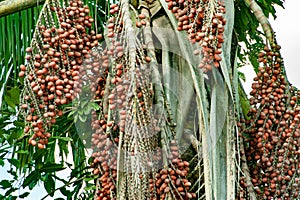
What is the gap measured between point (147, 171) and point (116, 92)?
24cm

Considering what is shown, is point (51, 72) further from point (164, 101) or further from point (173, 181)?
point (173, 181)

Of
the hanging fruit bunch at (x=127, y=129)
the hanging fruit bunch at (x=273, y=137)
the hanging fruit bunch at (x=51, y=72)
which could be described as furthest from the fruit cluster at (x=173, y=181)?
the hanging fruit bunch at (x=51, y=72)

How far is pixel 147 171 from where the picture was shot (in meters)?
1.60

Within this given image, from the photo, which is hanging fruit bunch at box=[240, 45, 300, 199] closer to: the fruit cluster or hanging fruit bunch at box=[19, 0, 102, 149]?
the fruit cluster

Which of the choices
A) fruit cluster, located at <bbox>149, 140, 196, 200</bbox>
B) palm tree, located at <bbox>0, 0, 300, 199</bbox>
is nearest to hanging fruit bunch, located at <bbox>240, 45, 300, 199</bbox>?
palm tree, located at <bbox>0, 0, 300, 199</bbox>

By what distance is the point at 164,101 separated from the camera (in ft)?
5.88

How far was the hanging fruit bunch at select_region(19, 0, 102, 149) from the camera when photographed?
5.75 feet

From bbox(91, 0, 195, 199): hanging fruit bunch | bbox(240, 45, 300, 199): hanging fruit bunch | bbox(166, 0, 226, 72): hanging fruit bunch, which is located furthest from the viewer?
bbox(240, 45, 300, 199): hanging fruit bunch

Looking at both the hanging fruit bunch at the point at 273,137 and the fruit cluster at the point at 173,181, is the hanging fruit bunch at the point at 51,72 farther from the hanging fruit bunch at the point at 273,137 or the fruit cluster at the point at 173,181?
the hanging fruit bunch at the point at 273,137

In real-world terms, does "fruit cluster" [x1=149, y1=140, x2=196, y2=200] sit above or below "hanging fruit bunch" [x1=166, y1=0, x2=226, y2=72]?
below

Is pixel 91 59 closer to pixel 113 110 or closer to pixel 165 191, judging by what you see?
pixel 113 110

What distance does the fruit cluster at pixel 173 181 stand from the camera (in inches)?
64.6

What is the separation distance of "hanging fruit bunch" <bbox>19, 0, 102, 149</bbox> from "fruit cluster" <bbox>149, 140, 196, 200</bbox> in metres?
0.33

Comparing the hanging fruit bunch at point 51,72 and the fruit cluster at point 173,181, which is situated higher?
the hanging fruit bunch at point 51,72
